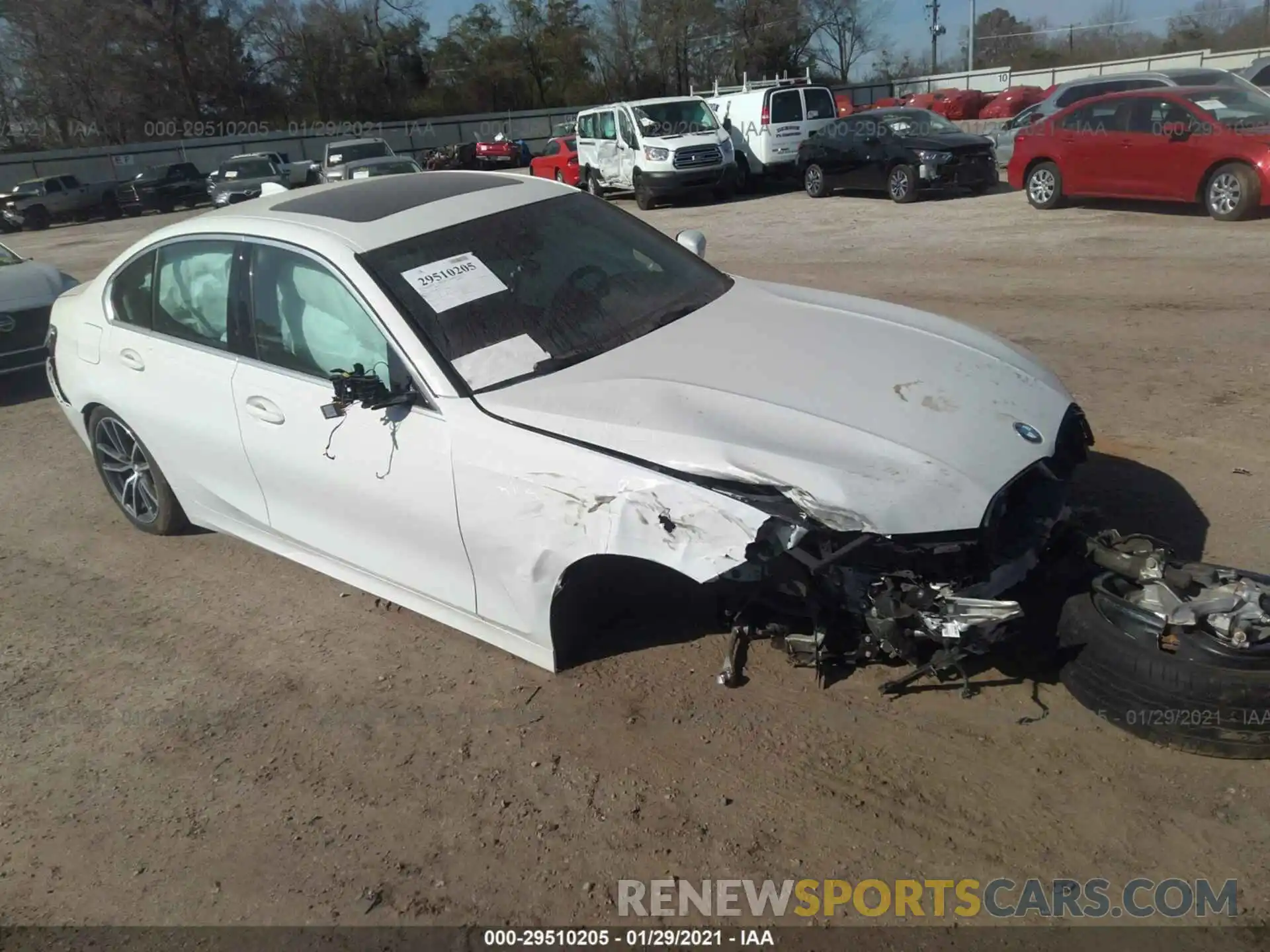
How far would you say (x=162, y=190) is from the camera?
32531mm

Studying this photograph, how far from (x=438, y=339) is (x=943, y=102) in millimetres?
39404

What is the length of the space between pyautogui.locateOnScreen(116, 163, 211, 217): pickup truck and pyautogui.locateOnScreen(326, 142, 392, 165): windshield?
33.4ft

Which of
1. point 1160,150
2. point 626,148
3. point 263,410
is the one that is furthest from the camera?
point 626,148

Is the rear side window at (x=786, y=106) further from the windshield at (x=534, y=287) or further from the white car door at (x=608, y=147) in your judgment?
the windshield at (x=534, y=287)

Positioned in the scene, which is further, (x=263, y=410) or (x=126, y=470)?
(x=126, y=470)

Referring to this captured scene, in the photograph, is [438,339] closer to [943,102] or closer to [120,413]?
[120,413]

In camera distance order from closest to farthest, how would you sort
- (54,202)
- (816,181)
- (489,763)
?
1. (489,763)
2. (816,181)
3. (54,202)

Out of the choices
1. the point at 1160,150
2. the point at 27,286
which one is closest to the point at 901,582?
the point at 27,286

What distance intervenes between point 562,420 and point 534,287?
2.86 feet

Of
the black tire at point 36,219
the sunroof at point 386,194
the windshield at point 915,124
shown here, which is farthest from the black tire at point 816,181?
the black tire at point 36,219

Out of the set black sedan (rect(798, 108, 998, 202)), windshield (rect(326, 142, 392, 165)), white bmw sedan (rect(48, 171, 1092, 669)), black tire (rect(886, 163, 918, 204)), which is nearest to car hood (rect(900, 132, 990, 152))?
black sedan (rect(798, 108, 998, 202))

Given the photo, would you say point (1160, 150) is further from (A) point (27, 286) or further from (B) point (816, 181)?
(A) point (27, 286)

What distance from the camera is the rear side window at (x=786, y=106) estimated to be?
793 inches

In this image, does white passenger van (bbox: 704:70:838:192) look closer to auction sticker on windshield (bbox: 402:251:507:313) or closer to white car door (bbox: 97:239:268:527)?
white car door (bbox: 97:239:268:527)
